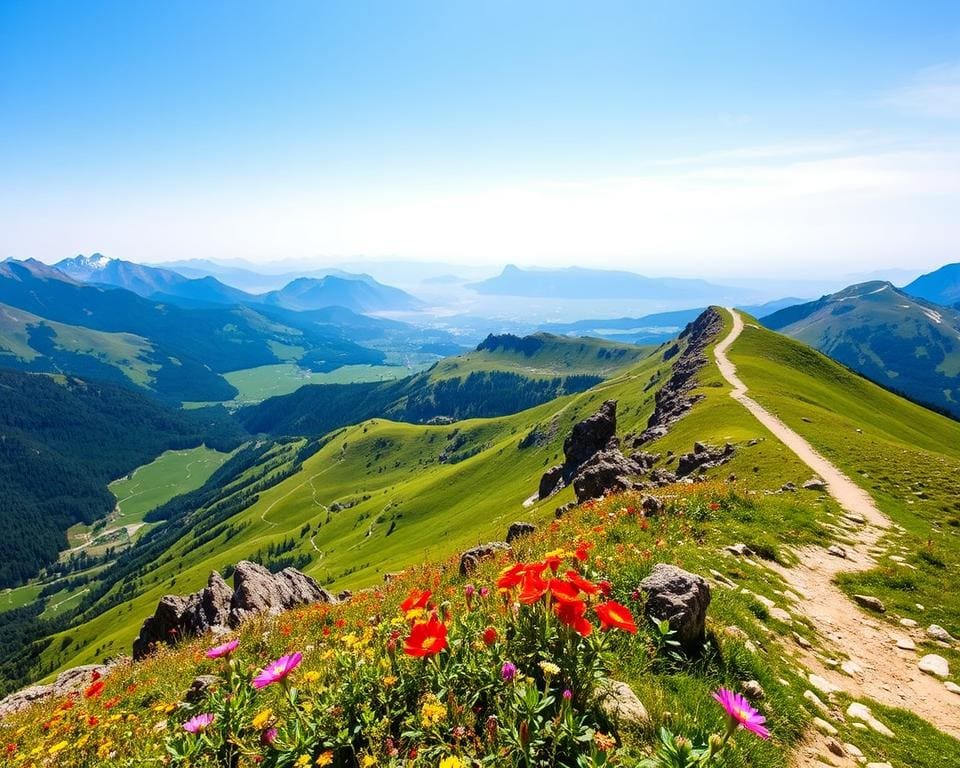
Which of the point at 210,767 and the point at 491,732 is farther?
the point at 210,767

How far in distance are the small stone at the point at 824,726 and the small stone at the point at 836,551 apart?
12.4m

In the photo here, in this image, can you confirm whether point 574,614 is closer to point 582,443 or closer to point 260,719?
point 260,719

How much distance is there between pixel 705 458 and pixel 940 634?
3058 cm

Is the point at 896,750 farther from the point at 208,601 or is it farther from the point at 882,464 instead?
the point at 208,601

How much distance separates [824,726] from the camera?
8188 millimetres

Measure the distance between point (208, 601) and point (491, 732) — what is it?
40096 mm

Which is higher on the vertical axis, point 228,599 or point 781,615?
point 781,615

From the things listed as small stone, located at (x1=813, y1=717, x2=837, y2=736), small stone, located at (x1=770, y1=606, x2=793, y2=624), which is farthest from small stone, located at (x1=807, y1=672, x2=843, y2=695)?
small stone, located at (x1=770, y1=606, x2=793, y2=624)

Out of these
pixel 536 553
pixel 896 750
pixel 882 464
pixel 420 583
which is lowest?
pixel 882 464

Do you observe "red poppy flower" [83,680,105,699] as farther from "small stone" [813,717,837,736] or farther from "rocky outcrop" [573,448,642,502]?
"rocky outcrop" [573,448,642,502]

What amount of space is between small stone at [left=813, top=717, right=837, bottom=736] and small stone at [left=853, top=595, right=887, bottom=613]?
28.7ft

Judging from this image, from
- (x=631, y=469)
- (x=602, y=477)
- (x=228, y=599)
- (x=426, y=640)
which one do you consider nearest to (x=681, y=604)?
(x=426, y=640)

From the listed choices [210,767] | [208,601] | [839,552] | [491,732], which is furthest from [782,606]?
[208,601]

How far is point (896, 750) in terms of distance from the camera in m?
8.52
